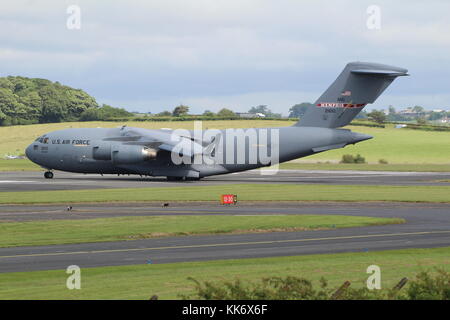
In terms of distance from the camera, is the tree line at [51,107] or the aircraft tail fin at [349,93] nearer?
the aircraft tail fin at [349,93]

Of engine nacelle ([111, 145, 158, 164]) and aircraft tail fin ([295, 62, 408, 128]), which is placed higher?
aircraft tail fin ([295, 62, 408, 128])

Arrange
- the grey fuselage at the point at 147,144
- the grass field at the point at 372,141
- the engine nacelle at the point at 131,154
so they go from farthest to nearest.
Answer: the grass field at the point at 372,141
the engine nacelle at the point at 131,154
the grey fuselage at the point at 147,144

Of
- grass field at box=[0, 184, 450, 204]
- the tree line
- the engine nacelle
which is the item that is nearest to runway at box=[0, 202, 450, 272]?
grass field at box=[0, 184, 450, 204]

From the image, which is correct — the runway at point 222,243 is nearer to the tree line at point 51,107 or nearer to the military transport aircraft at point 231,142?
the military transport aircraft at point 231,142

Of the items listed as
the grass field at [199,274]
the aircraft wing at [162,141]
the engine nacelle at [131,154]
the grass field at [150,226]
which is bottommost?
the grass field at [150,226]

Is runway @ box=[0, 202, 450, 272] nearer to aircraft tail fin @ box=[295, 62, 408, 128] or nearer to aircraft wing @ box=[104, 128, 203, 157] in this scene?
aircraft wing @ box=[104, 128, 203, 157]

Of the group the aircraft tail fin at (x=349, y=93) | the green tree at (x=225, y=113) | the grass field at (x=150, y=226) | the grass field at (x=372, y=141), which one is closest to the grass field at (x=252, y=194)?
the aircraft tail fin at (x=349, y=93)

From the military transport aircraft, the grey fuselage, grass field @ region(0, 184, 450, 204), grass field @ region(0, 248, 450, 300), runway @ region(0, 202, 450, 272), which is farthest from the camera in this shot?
the grey fuselage

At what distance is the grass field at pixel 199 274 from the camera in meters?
20.4

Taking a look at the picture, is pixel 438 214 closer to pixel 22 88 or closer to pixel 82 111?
pixel 82 111

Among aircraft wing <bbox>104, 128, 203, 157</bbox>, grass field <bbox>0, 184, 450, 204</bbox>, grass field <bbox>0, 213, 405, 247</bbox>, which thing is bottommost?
grass field <bbox>0, 184, 450, 204</bbox>

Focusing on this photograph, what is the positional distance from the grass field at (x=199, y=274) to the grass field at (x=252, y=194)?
78.8 ft

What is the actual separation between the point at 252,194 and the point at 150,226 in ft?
62.9

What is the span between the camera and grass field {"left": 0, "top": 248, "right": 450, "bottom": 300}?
20389 millimetres
